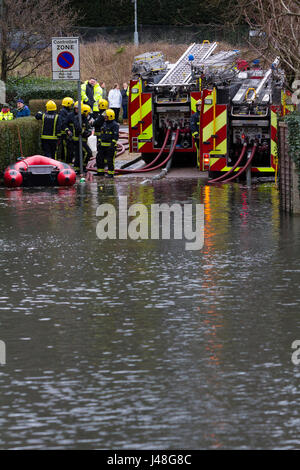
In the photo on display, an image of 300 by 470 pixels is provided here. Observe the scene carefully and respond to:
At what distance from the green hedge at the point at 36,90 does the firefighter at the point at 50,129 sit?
901 centimetres

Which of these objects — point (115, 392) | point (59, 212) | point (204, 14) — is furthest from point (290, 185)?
point (204, 14)

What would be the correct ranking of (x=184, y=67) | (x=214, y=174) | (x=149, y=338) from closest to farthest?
(x=149, y=338) → (x=214, y=174) → (x=184, y=67)

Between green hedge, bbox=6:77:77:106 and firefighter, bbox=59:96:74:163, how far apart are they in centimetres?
818

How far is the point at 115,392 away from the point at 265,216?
934cm

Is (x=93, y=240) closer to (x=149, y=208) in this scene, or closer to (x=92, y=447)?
(x=149, y=208)

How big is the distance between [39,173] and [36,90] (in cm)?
1337

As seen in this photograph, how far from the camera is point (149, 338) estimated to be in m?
8.57

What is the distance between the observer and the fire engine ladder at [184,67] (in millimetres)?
25109

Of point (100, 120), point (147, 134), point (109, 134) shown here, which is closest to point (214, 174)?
point (109, 134)

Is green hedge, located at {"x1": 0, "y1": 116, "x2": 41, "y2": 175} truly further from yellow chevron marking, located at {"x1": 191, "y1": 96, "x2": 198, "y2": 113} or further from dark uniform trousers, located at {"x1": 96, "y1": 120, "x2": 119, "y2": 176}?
yellow chevron marking, located at {"x1": 191, "y1": 96, "x2": 198, "y2": 113}

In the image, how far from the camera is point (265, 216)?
16.2 metres

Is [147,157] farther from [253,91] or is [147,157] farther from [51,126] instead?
[253,91]

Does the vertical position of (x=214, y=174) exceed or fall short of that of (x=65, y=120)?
it falls short

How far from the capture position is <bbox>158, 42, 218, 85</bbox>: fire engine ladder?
25.1 metres
